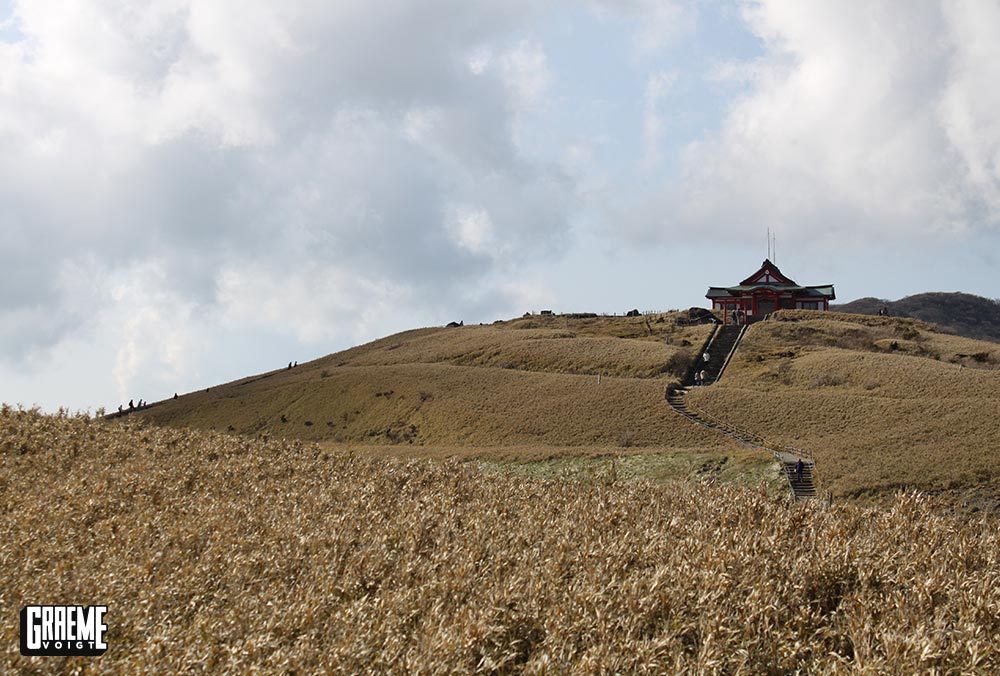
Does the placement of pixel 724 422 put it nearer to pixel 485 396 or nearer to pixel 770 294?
pixel 485 396

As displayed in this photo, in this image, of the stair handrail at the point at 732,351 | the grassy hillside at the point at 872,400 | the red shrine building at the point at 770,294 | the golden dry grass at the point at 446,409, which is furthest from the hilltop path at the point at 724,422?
the red shrine building at the point at 770,294

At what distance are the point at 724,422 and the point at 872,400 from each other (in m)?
10.8

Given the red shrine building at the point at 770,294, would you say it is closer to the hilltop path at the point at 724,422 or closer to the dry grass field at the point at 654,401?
the dry grass field at the point at 654,401

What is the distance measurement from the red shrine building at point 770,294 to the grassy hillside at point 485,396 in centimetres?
1059

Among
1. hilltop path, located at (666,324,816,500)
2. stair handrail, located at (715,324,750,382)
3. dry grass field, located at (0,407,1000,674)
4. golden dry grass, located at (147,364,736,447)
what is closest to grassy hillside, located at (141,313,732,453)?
golden dry grass, located at (147,364,736,447)

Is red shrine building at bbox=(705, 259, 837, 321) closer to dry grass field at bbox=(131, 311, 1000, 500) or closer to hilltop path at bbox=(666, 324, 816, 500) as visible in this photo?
dry grass field at bbox=(131, 311, 1000, 500)

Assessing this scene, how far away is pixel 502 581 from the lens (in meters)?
15.7

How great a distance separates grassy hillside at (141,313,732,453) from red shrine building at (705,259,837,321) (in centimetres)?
1059

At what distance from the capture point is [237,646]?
42.4 feet

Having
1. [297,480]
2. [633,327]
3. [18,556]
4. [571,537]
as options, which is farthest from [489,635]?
[633,327]

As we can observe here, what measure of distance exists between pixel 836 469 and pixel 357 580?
110 ft

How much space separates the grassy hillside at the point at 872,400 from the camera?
135 ft

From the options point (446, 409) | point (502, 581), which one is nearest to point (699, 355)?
point (446, 409)

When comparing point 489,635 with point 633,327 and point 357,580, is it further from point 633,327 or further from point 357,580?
point 633,327
